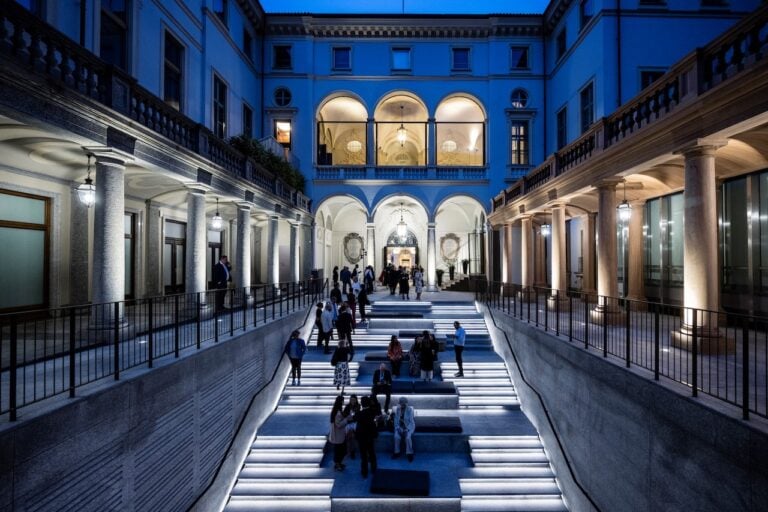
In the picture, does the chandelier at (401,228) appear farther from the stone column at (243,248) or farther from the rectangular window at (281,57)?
the rectangular window at (281,57)

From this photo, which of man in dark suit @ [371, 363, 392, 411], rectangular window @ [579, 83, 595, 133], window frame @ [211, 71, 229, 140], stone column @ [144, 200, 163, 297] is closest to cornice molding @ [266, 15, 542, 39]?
rectangular window @ [579, 83, 595, 133]

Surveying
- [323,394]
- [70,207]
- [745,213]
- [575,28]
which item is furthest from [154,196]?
[575,28]

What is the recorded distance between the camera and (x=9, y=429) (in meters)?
4.19

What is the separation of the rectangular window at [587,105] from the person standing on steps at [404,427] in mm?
17968

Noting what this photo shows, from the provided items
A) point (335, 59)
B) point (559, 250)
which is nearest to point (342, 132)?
point (335, 59)

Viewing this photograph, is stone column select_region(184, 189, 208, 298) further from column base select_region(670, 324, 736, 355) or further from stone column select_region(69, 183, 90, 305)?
column base select_region(670, 324, 736, 355)

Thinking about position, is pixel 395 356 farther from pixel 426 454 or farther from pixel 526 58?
pixel 526 58

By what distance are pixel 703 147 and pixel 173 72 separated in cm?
1817

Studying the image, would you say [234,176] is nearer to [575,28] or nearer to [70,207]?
[70,207]

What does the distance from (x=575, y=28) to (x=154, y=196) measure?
21875 millimetres

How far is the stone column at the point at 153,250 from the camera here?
53.4 ft

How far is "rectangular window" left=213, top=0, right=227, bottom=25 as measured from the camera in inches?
835

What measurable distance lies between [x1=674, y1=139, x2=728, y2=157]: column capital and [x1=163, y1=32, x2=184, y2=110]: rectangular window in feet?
55.3

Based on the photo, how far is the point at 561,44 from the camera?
82.7 ft
